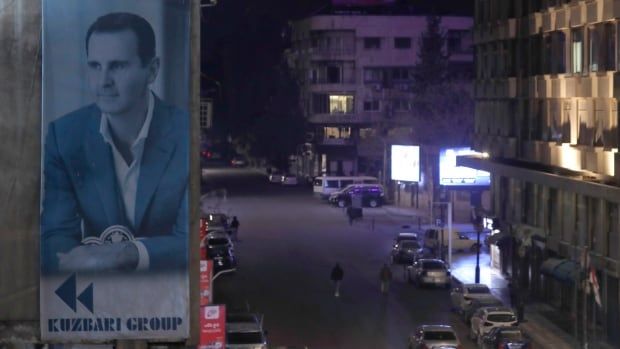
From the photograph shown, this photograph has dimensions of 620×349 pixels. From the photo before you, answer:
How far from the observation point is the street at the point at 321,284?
143 feet

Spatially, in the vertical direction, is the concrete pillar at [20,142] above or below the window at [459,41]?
below

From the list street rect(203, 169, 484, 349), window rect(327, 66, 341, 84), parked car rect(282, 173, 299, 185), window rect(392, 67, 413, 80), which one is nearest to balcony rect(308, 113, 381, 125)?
window rect(327, 66, 341, 84)

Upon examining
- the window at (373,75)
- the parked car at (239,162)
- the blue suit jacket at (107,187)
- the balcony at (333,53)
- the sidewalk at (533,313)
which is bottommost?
the sidewalk at (533,313)

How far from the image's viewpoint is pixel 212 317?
2864cm

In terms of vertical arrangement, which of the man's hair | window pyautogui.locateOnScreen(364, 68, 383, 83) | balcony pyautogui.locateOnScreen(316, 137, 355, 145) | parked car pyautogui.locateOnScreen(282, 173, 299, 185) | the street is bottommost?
the street

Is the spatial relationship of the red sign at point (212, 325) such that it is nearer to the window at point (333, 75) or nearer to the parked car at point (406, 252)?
the parked car at point (406, 252)

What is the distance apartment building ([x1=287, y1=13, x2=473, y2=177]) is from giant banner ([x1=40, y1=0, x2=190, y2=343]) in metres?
91.8

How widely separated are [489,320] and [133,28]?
21664mm

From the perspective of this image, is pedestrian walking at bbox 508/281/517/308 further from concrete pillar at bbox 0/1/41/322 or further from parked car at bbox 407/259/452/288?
concrete pillar at bbox 0/1/41/322

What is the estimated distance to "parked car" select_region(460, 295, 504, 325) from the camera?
44.6 meters

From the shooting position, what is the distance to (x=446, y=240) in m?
66.8

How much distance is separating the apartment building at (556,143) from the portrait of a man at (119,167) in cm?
1983

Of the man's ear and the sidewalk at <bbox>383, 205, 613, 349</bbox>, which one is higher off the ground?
the man's ear

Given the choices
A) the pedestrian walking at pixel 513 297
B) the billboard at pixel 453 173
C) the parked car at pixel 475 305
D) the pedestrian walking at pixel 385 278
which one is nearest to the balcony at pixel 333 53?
the billboard at pixel 453 173
